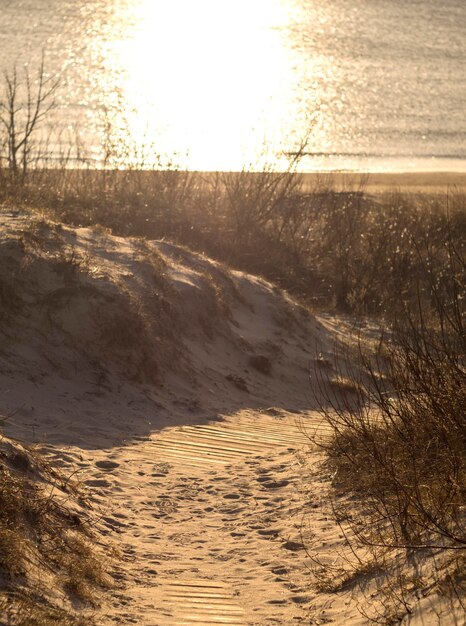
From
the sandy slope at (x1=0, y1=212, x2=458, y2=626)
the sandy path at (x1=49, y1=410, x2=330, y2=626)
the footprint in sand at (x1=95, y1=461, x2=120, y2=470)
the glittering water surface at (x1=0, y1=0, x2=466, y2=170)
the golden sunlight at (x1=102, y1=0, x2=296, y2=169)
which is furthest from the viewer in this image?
the glittering water surface at (x1=0, y1=0, x2=466, y2=170)

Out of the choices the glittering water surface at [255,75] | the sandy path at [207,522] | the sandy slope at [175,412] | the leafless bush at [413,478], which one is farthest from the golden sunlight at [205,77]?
the leafless bush at [413,478]

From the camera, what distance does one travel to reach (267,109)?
161ft

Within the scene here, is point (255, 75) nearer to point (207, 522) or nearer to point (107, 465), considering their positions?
point (107, 465)

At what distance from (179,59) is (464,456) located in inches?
2645

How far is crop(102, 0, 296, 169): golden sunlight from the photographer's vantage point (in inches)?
1543

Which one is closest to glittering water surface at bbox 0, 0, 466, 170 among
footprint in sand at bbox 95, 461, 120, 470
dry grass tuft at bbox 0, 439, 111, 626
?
footprint in sand at bbox 95, 461, 120, 470

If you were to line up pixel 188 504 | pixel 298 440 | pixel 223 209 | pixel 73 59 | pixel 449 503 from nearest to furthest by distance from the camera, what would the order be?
pixel 449 503 → pixel 188 504 → pixel 298 440 → pixel 223 209 → pixel 73 59

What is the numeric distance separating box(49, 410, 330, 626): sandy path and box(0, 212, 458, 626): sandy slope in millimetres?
16

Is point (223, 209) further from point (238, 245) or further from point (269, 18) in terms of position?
point (269, 18)

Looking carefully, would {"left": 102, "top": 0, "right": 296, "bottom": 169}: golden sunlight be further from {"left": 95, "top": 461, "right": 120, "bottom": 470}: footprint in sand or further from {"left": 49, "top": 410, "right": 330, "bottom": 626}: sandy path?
{"left": 95, "top": 461, "right": 120, "bottom": 470}: footprint in sand

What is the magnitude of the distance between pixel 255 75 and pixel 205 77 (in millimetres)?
3131

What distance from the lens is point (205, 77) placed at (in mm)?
63062

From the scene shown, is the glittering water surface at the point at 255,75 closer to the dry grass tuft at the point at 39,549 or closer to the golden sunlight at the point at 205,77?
the golden sunlight at the point at 205,77

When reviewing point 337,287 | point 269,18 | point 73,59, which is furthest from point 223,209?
point 269,18
